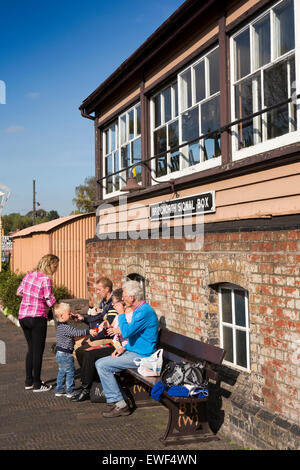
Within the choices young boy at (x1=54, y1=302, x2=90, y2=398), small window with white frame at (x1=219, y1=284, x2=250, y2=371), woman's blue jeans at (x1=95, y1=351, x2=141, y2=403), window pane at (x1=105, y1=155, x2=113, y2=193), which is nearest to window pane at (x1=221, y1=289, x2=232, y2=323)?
small window with white frame at (x1=219, y1=284, x2=250, y2=371)

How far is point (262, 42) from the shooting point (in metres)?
6.62

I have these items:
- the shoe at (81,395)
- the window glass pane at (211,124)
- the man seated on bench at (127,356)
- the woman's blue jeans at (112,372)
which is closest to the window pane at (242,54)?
the window glass pane at (211,124)

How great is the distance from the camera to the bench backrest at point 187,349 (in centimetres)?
554

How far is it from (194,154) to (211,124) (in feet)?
2.18

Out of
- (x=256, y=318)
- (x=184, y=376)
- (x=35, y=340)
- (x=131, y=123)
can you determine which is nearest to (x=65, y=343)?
(x=35, y=340)

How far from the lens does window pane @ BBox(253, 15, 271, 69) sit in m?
6.49

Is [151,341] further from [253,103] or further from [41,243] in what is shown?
[41,243]

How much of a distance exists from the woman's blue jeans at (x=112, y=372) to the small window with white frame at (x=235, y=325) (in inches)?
48.7

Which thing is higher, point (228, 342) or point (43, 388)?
point (228, 342)

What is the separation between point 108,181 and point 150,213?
3.05 meters

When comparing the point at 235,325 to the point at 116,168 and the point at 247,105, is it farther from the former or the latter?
the point at 116,168

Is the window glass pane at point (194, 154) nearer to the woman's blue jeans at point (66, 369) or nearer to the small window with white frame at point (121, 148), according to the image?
the small window with white frame at point (121, 148)

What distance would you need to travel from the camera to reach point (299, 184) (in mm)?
5723

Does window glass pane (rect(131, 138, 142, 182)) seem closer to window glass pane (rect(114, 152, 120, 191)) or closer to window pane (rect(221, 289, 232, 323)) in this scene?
window glass pane (rect(114, 152, 120, 191))
